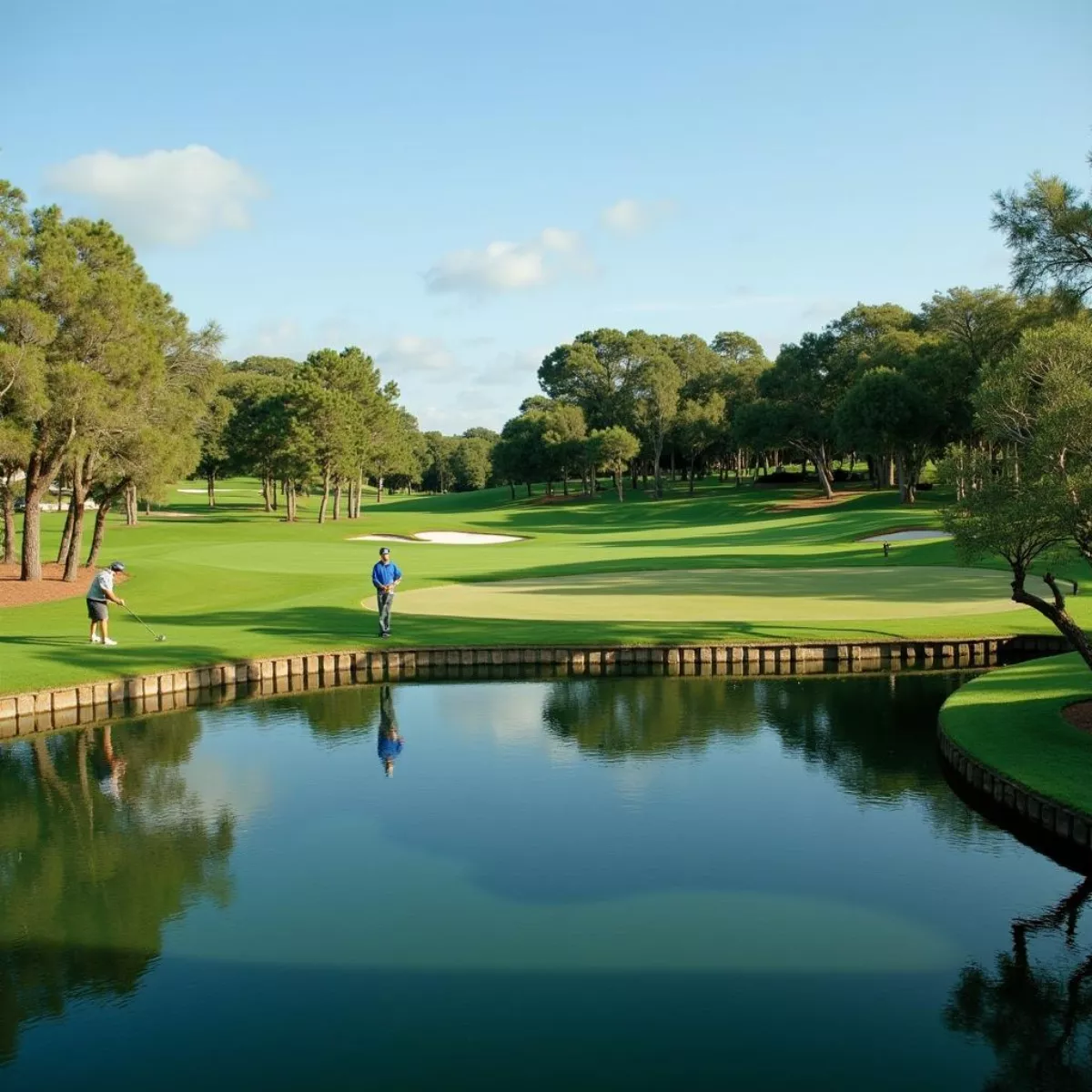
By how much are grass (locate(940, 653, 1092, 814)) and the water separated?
803mm

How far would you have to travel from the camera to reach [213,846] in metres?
14.1

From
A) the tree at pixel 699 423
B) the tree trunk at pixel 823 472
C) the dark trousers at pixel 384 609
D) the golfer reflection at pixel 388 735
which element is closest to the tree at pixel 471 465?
the tree at pixel 699 423

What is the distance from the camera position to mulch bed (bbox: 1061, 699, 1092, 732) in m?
16.6

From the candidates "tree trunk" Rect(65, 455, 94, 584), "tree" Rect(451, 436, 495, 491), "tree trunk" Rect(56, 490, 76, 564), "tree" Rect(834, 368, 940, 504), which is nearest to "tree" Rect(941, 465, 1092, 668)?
"tree trunk" Rect(65, 455, 94, 584)

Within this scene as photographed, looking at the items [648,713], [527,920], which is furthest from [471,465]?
[527,920]

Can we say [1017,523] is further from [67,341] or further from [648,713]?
[67,341]

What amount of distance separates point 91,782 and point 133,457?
26900 mm

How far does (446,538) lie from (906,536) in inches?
1232

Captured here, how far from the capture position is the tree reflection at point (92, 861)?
10.5m

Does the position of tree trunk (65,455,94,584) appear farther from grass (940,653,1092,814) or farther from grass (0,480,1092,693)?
grass (940,653,1092,814)

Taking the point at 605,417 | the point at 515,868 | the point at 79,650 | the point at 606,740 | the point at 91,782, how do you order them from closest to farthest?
the point at 515,868 < the point at 91,782 < the point at 606,740 < the point at 79,650 < the point at 605,417

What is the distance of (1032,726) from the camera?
17031mm

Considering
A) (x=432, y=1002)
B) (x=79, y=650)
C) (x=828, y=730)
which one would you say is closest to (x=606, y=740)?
(x=828, y=730)

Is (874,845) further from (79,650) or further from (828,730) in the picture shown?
(79,650)
